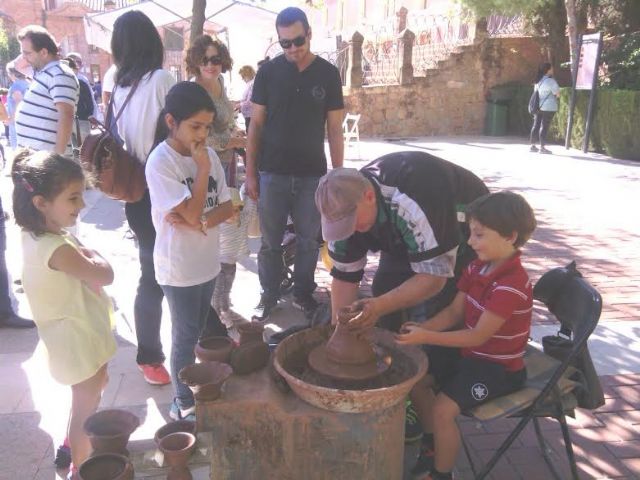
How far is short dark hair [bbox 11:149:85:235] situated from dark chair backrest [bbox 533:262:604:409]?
198 centimetres

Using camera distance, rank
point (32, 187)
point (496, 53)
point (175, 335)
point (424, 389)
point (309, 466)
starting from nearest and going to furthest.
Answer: point (309, 466), point (32, 187), point (424, 389), point (175, 335), point (496, 53)

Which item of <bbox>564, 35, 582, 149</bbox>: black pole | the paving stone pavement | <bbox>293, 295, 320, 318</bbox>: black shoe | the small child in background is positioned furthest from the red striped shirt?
<bbox>564, 35, 582, 149</bbox>: black pole

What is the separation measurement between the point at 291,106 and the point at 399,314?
1724 millimetres

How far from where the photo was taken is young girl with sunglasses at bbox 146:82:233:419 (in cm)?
239

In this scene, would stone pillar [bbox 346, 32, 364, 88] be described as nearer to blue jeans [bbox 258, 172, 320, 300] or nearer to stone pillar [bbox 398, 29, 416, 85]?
stone pillar [bbox 398, 29, 416, 85]

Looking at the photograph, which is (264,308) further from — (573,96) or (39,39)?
(573,96)

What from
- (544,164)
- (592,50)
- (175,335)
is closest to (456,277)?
(175,335)

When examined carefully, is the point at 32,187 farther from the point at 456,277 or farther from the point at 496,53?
the point at 496,53

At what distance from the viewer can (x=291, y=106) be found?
12.3 feet

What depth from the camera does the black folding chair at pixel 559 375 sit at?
6.86 feet

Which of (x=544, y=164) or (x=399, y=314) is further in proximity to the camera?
(x=544, y=164)

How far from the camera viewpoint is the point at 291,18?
3.60 meters

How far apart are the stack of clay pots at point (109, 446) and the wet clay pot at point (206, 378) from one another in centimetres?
22

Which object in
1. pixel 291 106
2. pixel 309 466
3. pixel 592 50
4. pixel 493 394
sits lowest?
pixel 309 466
